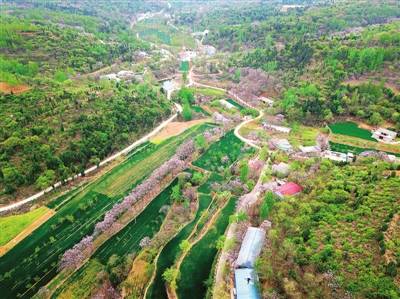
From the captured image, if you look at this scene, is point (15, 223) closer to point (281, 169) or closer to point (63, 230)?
point (63, 230)

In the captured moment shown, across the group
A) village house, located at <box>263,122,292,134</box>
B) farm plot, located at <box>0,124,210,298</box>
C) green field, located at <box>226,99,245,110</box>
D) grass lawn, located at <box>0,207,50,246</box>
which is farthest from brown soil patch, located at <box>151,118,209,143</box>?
grass lawn, located at <box>0,207,50,246</box>

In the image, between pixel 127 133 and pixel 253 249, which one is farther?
pixel 127 133

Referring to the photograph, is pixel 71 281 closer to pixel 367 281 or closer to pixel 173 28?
pixel 367 281

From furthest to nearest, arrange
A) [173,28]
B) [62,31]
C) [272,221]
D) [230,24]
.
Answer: [173,28] < [230,24] < [62,31] < [272,221]

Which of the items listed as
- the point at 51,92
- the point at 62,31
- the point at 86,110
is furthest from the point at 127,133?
the point at 62,31

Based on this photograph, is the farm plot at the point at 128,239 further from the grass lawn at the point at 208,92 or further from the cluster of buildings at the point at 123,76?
the cluster of buildings at the point at 123,76

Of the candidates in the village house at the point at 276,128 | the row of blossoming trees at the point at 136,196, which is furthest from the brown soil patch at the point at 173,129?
the village house at the point at 276,128

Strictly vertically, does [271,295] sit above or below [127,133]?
above
